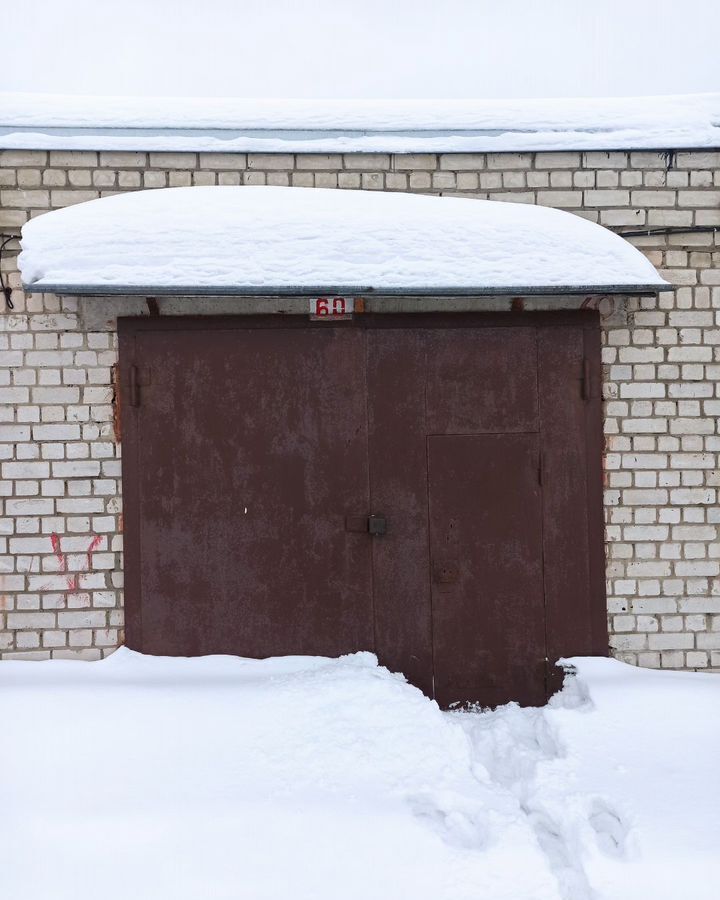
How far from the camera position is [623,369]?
12.8ft

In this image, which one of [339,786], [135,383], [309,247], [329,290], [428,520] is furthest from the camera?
[428,520]

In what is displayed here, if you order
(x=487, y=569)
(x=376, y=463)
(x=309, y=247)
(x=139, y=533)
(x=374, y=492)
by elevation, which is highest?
(x=309, y=247)

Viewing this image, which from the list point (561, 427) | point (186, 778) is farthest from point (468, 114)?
point (186, 778)

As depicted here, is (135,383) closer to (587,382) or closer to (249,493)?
(249,493)

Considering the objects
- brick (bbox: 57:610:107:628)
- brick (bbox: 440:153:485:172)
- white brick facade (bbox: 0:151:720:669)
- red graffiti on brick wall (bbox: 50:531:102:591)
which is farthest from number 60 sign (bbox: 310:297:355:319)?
brick (bbox: 57:610:107:628)

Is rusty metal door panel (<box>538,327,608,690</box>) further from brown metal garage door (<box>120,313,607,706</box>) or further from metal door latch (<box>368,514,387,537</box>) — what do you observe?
metal door latch (<box>368,514,387,537</box>)

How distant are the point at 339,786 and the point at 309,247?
2.52m

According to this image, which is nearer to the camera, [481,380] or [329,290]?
[329,290]

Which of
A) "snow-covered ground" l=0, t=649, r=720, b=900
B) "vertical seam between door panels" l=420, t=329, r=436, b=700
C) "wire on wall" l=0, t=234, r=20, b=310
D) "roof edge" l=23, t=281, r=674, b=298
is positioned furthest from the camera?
"vertical seam between door panels" l=420, t=329, r=436, b=700

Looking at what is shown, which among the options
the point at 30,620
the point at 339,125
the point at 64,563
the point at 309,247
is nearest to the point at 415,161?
the point at 339,125

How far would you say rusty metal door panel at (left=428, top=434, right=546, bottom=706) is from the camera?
12.5 feet

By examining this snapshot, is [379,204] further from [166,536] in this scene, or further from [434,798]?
[434,798]

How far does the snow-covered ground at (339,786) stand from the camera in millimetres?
2471

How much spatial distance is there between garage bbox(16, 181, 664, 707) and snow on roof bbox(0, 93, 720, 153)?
33cm
